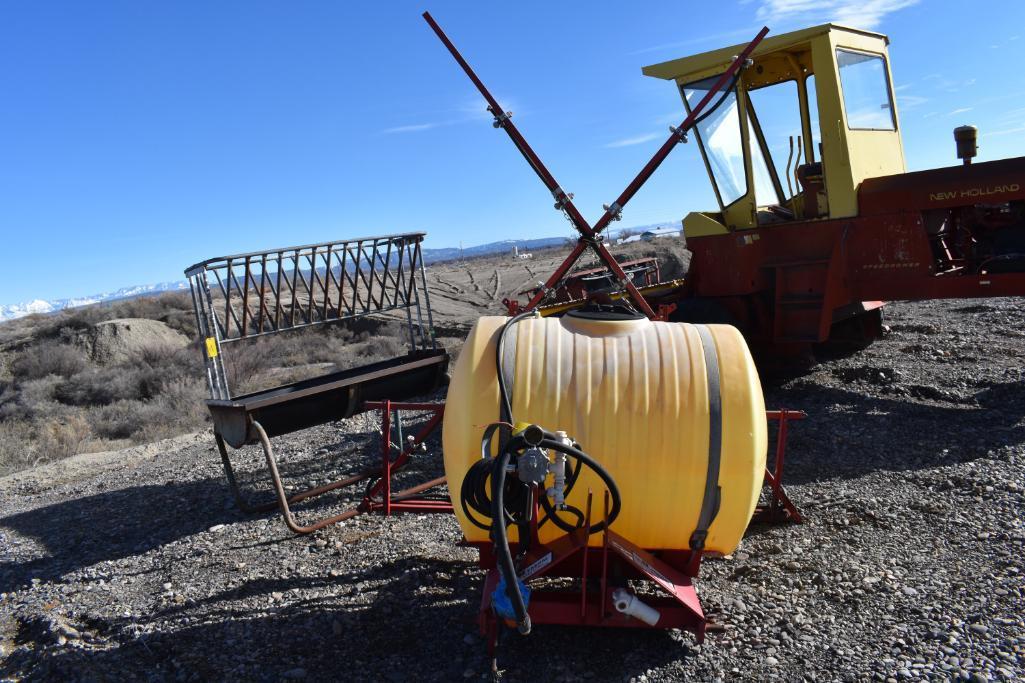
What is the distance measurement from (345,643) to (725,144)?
6.47m

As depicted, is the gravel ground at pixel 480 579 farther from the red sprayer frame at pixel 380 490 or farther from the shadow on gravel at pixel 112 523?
the red sprayer frame at pixel 380 490

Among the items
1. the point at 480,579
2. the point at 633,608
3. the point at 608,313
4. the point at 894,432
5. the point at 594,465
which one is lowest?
the point at 894,432

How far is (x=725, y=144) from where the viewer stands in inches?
332

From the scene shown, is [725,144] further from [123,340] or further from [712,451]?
[123,340]

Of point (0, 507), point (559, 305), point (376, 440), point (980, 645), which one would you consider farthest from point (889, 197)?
point (0, 507)

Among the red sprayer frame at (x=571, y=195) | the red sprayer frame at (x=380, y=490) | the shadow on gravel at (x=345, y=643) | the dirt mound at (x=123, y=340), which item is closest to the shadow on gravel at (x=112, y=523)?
the red sprayer frame at (x=380, y=490)

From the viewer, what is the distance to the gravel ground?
3641 mm

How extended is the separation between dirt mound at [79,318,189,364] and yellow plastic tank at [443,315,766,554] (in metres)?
15.9

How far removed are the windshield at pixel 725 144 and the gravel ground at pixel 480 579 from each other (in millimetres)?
2550

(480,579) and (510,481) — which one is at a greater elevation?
(510,481)

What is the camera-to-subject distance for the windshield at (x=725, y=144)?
837 cm

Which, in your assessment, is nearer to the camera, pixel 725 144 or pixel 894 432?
pixel 894 432

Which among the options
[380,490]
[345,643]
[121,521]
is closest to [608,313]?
[345,643]

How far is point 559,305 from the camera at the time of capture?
8391mm
